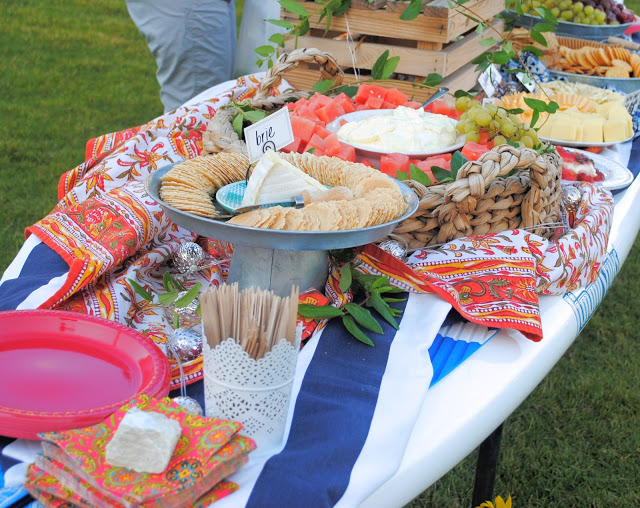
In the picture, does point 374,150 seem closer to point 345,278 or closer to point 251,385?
point 345,278

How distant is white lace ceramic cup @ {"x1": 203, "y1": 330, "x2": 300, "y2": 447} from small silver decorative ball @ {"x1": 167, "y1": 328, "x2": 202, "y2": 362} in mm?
171

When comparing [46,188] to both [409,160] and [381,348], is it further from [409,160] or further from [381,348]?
[381,348]

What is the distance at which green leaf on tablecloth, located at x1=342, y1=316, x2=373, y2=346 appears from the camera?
3.15ft

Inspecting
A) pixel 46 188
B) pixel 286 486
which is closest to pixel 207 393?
pixel 286 486

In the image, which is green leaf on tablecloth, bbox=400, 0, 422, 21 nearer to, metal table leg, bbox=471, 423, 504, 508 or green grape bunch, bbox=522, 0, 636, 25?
metal table leg, bbox=471, 423, 504, 508

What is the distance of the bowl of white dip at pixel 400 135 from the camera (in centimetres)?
132

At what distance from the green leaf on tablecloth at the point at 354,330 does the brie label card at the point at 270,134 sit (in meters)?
0.28

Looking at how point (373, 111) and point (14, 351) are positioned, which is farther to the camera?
point (373, 111)

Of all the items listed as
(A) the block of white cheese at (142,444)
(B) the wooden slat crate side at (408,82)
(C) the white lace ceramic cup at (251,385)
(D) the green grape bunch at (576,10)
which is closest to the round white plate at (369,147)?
(B) the wooden slat crate side at (408,82)

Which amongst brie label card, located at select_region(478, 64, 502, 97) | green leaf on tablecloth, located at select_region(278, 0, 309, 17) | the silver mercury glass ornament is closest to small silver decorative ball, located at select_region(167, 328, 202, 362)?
the silver mercury glass ornament

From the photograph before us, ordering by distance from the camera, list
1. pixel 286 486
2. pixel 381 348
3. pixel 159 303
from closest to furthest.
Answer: pixel 286 486, pixel 381 348, pixel 159 303

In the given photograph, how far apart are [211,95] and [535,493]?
4.29 ft

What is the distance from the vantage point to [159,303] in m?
1.06

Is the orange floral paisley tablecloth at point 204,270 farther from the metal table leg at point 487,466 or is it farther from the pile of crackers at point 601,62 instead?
the pile of crackers at point 601,62
